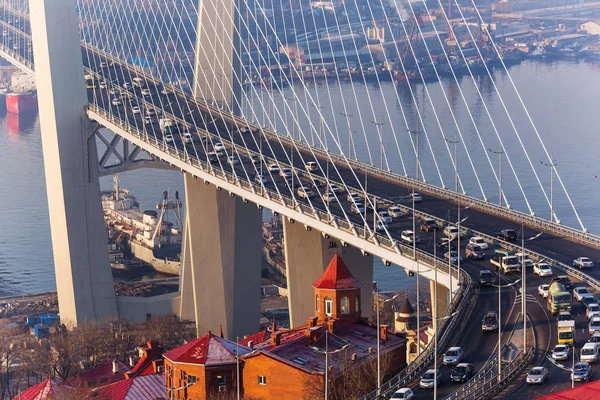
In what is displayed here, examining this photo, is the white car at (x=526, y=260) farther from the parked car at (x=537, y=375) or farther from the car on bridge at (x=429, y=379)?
the parked car at (x=537, y=375)

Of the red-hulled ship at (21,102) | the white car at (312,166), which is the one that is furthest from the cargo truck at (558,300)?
the red-hulled ship at (21,102)

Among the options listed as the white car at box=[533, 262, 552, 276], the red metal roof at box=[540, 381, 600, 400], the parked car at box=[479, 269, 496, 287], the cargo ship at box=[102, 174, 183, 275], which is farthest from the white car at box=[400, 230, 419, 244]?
the cargo ship at box=[102, 174, 183, 275]

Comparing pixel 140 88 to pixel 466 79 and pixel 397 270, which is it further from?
pixel 466 79

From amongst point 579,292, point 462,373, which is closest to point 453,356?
point 462,373

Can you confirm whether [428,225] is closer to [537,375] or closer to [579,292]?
[579,292]

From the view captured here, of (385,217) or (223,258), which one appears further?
(223,258)

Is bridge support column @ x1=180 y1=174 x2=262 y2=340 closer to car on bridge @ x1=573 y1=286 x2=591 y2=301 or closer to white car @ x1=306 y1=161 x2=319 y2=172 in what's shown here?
white car @ x1=306 y1=161 x2=319 y2=172
